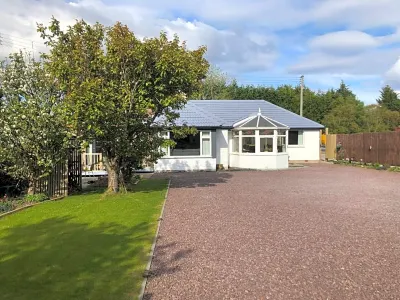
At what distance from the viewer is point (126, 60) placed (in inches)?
478

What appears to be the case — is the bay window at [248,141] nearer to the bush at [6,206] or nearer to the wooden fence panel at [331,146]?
the wooden fence panel at [331,146]

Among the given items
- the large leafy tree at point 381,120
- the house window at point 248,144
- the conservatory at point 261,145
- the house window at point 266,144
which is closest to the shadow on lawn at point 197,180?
the conservatory at point 261,145

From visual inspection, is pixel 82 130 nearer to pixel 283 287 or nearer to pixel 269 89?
pixel 283 287

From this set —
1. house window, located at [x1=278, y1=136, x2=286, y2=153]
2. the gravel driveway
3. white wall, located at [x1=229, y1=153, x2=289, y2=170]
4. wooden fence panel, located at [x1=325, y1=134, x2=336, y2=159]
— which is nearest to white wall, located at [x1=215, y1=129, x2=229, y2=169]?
white wall, located at [x1=229, y1=153, x2=289, y2=170]

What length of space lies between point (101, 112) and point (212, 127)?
14.2 m

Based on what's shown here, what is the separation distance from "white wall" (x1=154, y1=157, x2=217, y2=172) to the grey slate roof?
2.54m

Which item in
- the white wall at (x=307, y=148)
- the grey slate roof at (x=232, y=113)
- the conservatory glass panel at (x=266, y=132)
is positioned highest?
the grey slate roof at (x=232, y=113)

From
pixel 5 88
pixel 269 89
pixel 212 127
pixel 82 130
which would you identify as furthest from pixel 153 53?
pixel 269 89

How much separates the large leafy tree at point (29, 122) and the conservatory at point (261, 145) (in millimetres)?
14590

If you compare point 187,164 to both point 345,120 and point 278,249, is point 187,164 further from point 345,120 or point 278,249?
point 345,120

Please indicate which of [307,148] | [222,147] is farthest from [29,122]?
[307,148]

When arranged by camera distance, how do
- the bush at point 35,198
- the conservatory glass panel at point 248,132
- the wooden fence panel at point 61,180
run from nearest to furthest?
the bush at point 35,198 → the wooden fence panel at point 61,180 → the conservatory glass panel at point 248,132

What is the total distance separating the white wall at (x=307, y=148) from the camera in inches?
1228

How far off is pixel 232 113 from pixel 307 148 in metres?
6.62
